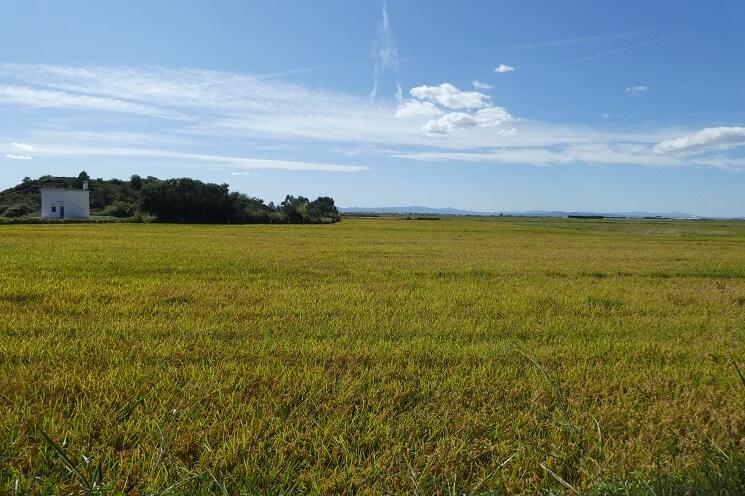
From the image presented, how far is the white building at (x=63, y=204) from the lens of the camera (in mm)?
72812

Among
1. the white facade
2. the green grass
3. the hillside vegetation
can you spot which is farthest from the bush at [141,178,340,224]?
the green grass

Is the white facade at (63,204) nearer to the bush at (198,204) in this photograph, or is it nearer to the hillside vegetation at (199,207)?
the hillside vegetation at (199,207)

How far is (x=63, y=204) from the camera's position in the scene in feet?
242

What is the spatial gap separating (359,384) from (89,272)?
979 centimetres

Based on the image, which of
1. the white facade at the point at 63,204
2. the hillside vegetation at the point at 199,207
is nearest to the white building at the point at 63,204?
the white facade at the point at 63,204

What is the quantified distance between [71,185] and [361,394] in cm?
13144

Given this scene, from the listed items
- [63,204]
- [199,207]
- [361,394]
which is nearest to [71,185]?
[63,204]

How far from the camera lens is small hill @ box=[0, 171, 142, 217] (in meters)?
90.1

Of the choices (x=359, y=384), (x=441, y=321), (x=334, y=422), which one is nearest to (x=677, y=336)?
(x=441, y=321)

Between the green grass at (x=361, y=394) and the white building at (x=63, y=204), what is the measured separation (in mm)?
75252

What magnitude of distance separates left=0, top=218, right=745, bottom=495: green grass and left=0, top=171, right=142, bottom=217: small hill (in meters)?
81.5

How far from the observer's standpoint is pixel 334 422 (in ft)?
12.6

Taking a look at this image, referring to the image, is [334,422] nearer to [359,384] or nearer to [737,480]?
[359,384]

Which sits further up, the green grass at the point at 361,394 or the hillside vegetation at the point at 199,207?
the hillside vegetation at the point at 199,207
